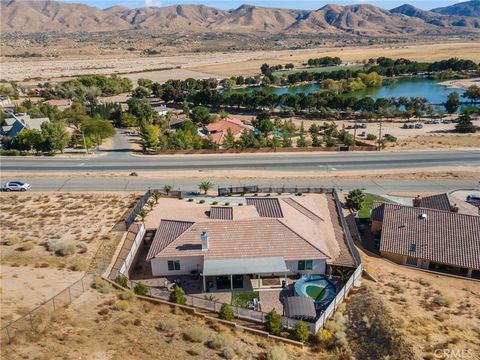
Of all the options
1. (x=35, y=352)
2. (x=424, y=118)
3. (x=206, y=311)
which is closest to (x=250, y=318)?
(x=206, y=311)

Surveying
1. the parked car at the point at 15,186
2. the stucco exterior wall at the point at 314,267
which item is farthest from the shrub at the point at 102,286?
the parked car at the point at 15,186

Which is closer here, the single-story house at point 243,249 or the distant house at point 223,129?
the single-story house at point 243,249

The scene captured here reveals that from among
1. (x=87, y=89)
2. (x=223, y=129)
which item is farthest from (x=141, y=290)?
(x=87, y=89)

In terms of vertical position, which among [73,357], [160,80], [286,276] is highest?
[160,80]

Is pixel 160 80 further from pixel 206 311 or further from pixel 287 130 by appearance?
pixel 206 311

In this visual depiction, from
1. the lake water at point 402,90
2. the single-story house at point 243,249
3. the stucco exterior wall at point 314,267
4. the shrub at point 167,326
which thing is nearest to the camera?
the shrub at point 167,326

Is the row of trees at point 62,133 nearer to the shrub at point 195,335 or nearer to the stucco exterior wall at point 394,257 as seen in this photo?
the shrub at point 195,335
